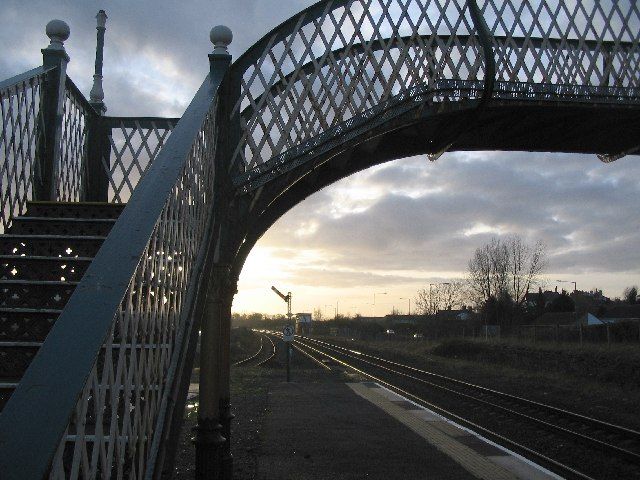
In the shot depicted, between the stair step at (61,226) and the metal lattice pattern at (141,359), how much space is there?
74cm

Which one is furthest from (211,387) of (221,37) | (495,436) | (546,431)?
(546,431)

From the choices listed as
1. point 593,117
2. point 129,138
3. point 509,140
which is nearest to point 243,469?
point 129,138

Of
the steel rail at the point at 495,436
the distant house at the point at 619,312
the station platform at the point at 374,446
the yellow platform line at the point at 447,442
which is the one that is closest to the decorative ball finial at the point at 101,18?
the station platform at the point at 374,446

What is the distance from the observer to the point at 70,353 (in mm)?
1966

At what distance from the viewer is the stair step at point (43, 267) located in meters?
3.97

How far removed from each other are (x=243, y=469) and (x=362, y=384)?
12.6 m

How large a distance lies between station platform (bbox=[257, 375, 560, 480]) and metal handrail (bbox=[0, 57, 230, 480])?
265 inches

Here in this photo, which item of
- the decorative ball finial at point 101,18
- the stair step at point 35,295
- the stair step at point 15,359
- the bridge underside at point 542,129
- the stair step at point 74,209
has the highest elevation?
the decorative ball finial at point 101,18

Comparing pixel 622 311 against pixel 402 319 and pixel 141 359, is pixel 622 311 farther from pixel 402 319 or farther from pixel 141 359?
pixel 141 359

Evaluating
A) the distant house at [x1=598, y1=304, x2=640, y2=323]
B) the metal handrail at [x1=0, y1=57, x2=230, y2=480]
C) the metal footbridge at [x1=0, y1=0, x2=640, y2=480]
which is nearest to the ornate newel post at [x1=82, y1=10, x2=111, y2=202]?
the metal footbridge at [x1=0, y1=0, x2=640, y2=480]

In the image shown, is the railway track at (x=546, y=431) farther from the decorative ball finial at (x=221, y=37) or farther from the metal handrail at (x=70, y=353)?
the metal handrail at (x=70, y=353)

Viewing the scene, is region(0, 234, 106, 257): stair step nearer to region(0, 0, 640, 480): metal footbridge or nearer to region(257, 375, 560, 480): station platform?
region(0, 0, 640, 480): metal footbridge

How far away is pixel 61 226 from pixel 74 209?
9.7 inches

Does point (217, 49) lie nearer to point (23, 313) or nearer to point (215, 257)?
point (215, 257)
